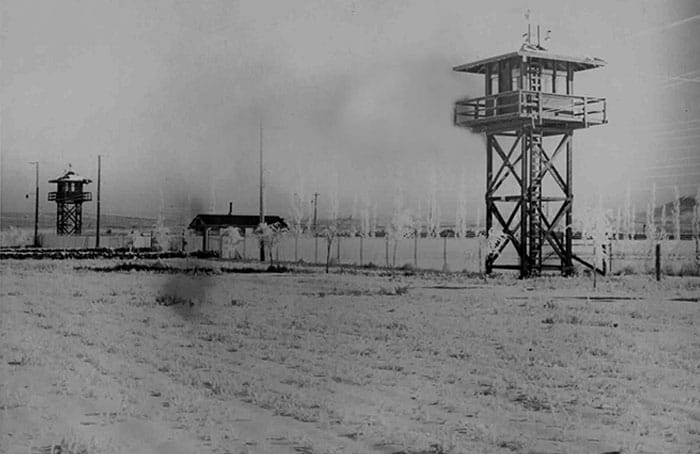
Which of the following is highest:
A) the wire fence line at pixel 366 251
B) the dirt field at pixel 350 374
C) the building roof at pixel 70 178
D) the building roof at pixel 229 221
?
the building roof at pixel 70 178

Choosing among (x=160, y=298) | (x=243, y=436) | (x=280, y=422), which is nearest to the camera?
(x=243, y=436)

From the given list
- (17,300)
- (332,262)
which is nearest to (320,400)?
(17,300)

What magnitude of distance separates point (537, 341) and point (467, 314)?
3245 mm

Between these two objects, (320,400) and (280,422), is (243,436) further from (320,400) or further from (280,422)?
(320,400)

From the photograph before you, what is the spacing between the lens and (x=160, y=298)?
18406mm

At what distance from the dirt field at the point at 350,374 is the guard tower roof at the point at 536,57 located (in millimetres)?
7892

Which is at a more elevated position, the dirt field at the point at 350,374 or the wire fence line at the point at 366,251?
the wire fence line at the point at 366,251

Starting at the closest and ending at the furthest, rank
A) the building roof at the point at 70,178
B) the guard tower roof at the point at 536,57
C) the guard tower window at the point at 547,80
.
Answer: the guard tower roof at the point at 536,57, the guard tower window at the point at 547,80, the building roof at the point at 70,178

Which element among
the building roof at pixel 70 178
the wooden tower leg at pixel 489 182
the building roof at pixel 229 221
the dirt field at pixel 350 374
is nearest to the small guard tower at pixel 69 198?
the building roof at pixel 70 178

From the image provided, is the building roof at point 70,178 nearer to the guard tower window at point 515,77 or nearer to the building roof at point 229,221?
the building roof at point 229,221

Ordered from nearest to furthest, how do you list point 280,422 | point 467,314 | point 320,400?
point 280,422
point 320,400
point 467,314

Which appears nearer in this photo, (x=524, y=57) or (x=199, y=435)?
(x=199, y=435)

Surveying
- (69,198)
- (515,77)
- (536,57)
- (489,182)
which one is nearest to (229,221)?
(489,182)

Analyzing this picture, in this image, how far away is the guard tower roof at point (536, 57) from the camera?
23.9 metres
